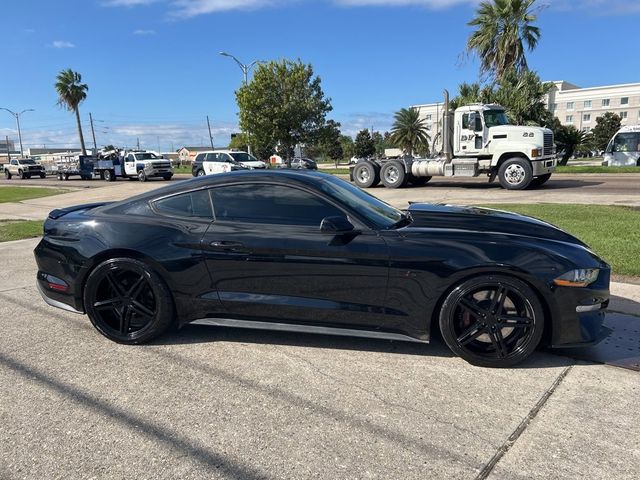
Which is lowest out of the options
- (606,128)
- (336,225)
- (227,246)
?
(227,246)

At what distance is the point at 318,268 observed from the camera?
3.52 metres

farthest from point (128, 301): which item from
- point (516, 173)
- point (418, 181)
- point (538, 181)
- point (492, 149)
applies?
point (418, 181)

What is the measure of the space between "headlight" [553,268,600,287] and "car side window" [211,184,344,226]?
157cm

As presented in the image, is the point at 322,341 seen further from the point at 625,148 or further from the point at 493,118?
the point at 625,148

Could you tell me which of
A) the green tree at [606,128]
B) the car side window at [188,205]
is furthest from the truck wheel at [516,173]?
the green tree at [606,128]

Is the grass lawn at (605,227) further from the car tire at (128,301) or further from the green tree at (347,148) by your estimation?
the green tree at (347,148)

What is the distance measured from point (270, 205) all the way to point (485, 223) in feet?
5.45

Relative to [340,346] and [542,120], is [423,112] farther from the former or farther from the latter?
[340,346]

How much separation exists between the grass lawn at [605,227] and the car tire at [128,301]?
491cm

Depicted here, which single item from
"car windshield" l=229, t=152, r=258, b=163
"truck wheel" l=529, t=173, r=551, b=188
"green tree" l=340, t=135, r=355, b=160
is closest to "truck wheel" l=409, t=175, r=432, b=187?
"truck wheel" l=529, t=173, r=551, b=188

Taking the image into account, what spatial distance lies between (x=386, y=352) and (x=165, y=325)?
1760 millimetres

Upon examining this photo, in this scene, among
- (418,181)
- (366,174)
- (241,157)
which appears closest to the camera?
(366,174)

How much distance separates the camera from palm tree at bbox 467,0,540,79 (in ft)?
96.4

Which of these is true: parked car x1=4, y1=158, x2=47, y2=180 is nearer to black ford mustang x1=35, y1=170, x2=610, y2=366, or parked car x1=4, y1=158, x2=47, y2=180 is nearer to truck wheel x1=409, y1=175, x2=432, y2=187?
truck wheel x1=409, y1=175, x2=432, y2=187
